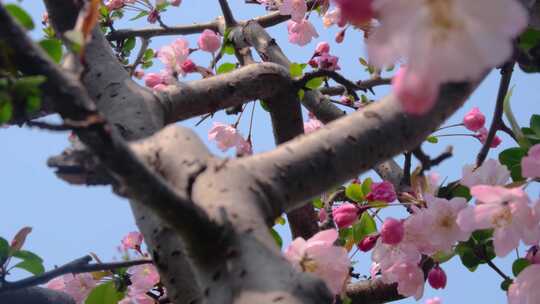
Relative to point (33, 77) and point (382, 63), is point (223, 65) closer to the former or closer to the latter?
point (33, 77)

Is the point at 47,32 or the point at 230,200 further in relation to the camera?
the point at 47,32

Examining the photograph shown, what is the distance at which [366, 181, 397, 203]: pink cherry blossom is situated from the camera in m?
1.54

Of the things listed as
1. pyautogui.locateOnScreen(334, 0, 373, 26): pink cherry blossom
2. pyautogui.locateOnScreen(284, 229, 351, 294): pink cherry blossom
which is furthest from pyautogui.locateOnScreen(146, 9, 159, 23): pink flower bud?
pyautogui.locateOnScreen(334, 0, 373, 26): pink cherry blossom

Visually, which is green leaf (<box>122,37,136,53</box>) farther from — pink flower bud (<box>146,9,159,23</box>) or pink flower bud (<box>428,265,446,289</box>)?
pink flower bud (<box>428,265,446,289</box>)

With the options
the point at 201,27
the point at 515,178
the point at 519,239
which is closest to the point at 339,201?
the point at 515,178

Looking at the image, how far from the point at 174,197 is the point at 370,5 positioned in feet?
0.87

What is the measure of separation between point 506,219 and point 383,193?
42 centimetres

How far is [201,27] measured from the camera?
270cm

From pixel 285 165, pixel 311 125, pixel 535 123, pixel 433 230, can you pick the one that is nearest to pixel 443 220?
pixel 433 230

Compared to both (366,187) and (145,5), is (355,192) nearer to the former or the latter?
(366,187)

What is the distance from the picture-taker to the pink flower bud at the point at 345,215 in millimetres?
1541

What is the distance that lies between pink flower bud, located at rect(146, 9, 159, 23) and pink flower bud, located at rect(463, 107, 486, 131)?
153cm

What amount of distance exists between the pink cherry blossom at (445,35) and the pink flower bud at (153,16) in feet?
8.03

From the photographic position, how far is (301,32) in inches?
117
